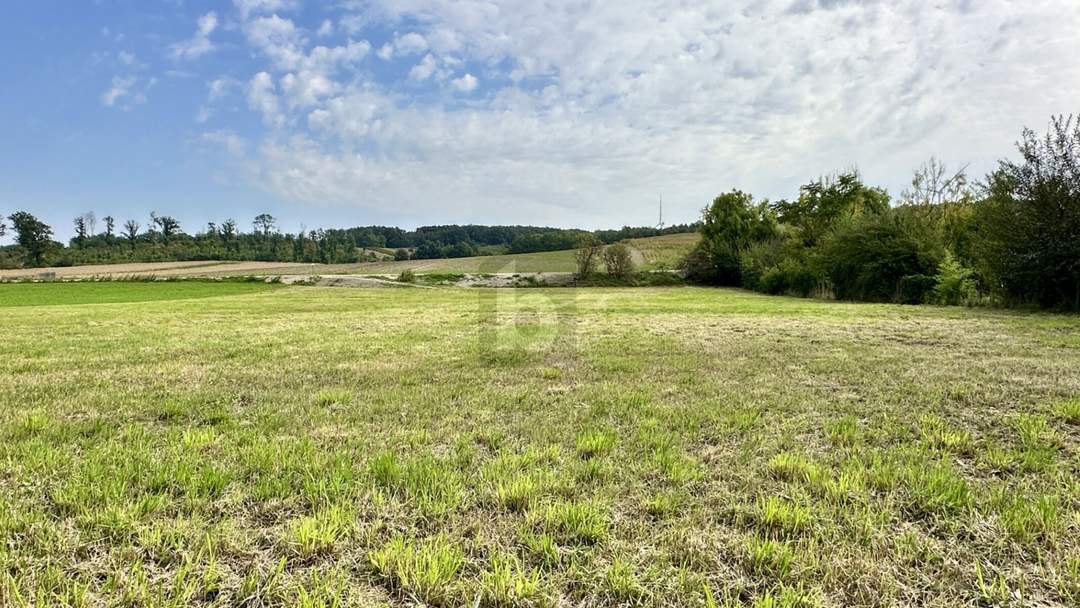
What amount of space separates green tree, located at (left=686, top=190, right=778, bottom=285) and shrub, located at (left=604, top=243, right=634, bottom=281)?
670 cm

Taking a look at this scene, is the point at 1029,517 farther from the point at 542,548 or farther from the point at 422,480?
the point at 422,480

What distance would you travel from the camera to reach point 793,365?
691 cm

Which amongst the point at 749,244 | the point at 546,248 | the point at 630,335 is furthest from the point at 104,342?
the point at 546,248

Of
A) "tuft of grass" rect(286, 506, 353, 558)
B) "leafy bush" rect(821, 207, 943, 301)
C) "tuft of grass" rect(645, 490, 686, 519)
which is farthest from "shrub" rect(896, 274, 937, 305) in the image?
"tuft of grass" rect(286, 506, 353, 558)

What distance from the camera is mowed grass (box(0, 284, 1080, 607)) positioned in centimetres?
211

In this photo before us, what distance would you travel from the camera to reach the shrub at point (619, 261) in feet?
156

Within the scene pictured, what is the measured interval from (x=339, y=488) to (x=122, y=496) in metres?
1.19

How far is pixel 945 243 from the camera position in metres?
22.1

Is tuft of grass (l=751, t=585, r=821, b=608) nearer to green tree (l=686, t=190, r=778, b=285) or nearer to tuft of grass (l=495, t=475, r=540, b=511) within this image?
tuft of grass (l=495, t=475, r=540, b=511)

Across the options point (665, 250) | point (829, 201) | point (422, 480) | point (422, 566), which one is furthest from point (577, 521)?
point (665, 250)

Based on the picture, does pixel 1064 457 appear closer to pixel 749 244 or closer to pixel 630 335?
pixel 630 335

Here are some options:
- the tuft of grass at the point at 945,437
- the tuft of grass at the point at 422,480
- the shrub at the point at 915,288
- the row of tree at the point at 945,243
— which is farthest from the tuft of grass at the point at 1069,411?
the shrub at the point at 915,288

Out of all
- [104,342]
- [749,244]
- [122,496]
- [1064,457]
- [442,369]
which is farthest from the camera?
[749,244]

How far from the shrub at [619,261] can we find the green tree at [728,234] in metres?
6.70
